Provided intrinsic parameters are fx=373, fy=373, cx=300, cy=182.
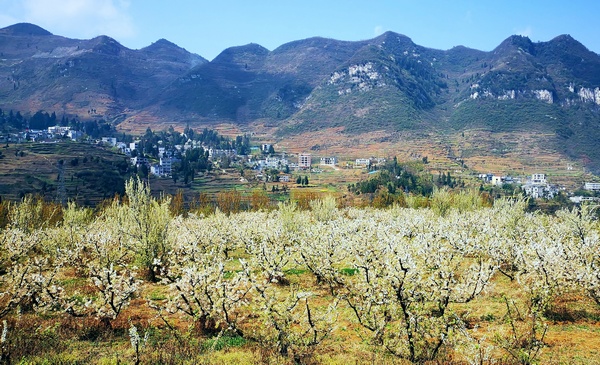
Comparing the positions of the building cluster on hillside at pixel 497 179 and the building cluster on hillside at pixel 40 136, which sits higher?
the building cluster on hillside at pixel 40 136

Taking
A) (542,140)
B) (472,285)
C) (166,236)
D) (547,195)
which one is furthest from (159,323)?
(542,140)

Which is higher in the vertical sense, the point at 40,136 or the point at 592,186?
the point at 40,136

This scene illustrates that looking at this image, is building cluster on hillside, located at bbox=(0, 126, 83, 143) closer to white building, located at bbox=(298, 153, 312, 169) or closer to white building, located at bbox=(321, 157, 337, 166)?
white building, located at bbox=(298, 153, 312, 169)

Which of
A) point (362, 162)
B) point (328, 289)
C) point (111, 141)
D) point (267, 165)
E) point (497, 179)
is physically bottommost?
point (497, 179)

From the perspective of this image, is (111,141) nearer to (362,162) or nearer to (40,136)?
(40,136)

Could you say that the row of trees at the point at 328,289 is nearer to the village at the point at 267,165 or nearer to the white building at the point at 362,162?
the village at the point at 267,165

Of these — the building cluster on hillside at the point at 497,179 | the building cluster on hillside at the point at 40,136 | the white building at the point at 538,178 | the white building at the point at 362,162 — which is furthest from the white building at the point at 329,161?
the building cluster on hillside at the point at 40,136

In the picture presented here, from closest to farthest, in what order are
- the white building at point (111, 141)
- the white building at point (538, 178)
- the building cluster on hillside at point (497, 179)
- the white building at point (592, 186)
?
the white building at point (592, 186), the building cluster on hillside at point (497, 179), the white building at point (538, 178), the white building at point (111, 141)

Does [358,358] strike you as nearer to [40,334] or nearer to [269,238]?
A: [40,334]

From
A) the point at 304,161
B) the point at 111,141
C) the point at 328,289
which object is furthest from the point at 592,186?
the point at 111,141

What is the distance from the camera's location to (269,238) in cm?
2958

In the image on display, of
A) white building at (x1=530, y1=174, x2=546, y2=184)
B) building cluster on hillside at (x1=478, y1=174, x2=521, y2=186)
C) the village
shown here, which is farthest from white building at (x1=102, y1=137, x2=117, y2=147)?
white building at (x1=530, y1=174, x2=546, y2=184)

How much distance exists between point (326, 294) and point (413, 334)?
1043 centimetres

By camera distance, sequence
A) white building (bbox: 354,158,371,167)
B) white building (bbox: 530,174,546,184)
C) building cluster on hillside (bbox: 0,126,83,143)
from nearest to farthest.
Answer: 1. white building (bbox: 530,174,546,184)
2. building cluster on hillside (bbox: 0,126,83,143)
3. white building (bbox: 354,158,371,167)
